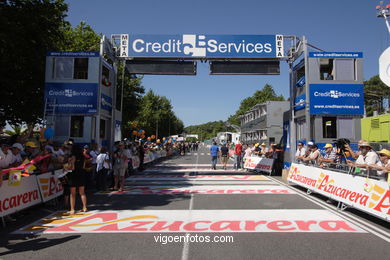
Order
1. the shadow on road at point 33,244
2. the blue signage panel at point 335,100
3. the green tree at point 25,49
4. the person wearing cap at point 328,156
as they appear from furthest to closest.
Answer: the blue signage panel at point 335,100 < the green tree at point 25,49 < the person wearing cap at point 328,156 < the shadow on road at point 33,244

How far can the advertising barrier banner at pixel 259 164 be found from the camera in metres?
15.6

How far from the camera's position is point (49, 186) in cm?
791

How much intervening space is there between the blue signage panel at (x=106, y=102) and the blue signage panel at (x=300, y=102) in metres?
10.2

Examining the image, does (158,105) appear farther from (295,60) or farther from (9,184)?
(9,184)

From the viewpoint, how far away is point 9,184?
6.22 m

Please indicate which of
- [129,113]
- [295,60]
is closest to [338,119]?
[295,60]

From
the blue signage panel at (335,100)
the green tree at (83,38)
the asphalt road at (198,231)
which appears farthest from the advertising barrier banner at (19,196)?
the green tree at (83,38)

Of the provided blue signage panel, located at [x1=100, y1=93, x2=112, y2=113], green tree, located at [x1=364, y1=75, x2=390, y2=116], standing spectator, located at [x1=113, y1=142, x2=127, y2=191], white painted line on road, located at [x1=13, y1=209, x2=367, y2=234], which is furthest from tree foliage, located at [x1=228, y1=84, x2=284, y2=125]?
white painted line on road, located at [x1=13, y1=209, x2=367, y2=234]

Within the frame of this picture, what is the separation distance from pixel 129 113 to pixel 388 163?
1086 inches

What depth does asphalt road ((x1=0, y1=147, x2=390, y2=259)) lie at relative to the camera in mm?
4430

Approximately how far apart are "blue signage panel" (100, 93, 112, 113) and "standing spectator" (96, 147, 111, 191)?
403 centimetres

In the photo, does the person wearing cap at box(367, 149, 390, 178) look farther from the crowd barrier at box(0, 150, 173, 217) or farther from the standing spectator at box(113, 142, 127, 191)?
the crowd barrier at box(0, 150, 173, 217)

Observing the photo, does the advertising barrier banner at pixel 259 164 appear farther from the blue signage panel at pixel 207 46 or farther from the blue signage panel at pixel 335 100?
the blue signage panel at pixel 207 46

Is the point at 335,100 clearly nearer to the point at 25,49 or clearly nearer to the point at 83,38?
the point at 25,49
